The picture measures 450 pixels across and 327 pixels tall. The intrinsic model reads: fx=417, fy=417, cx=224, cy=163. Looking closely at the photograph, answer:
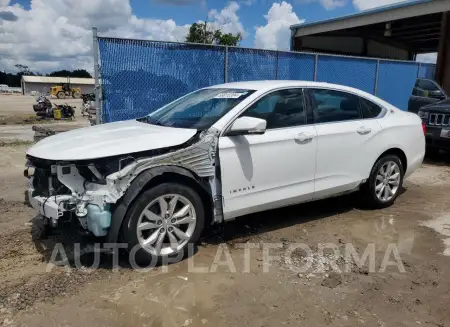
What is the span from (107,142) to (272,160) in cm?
164

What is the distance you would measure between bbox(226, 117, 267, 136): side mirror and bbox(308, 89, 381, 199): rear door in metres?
0.97

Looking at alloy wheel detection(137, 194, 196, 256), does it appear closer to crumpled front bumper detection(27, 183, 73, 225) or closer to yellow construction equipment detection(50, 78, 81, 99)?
crumpled front bumper detection(27, 183, 73, 225)

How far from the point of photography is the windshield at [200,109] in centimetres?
420

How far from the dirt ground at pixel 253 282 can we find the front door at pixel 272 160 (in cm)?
48

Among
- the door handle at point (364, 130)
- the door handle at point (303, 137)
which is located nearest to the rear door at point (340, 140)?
the door handle at point (364, 130)

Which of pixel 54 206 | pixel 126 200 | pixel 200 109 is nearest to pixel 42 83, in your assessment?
pixel 200 109

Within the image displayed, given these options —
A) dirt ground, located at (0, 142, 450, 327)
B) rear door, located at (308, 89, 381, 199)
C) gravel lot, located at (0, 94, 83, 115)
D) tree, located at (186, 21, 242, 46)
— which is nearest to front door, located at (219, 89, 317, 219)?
rear door, located at (308, 89, 381, 199)

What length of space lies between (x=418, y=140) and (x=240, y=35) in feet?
69.3

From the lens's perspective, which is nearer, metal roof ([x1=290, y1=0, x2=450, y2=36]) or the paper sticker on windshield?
Result: the paper sticker on windshield

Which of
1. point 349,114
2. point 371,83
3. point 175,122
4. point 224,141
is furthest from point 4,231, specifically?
point 371,83

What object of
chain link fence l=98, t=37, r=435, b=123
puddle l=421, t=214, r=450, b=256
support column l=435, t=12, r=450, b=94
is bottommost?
puddle l=421, t=214, r=450, b=256

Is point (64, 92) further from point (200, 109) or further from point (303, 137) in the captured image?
point (303, 137)

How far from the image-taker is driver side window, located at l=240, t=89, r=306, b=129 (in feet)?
14.2

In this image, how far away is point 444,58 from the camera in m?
16.1
